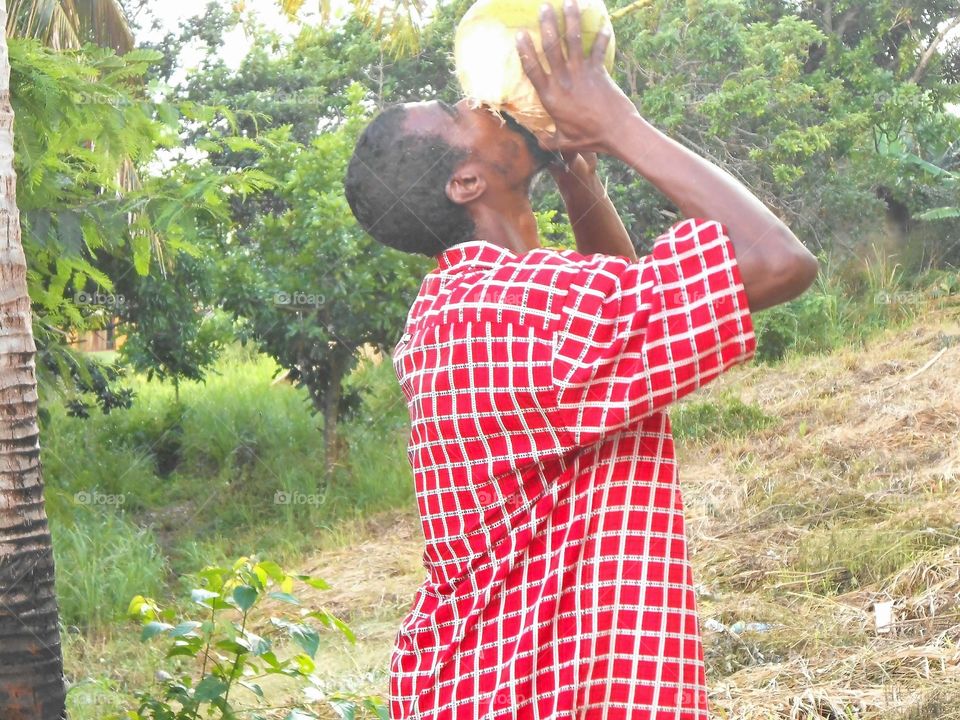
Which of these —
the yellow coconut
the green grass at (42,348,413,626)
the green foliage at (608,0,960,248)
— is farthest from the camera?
the green foliage at (608,0,960,248)

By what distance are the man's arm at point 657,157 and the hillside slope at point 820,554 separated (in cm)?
247

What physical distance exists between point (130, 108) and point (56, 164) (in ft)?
1.48

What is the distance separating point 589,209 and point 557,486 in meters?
0.42

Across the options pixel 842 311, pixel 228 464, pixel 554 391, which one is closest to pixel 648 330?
pixel 554 391

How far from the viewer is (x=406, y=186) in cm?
136

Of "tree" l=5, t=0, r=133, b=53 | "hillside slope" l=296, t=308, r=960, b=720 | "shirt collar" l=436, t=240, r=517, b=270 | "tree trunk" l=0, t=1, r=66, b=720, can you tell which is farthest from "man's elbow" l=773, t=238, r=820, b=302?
"tree" l=5, t=0, r=133, b=53

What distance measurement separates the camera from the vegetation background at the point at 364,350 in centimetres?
348

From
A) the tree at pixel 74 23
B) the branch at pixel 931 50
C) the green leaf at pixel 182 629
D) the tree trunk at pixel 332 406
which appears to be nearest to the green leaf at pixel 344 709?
the green leaf at pixel 182 629

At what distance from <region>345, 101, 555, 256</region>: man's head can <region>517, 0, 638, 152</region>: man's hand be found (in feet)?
0.46

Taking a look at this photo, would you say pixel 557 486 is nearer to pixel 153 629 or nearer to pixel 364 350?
pixel 153 629

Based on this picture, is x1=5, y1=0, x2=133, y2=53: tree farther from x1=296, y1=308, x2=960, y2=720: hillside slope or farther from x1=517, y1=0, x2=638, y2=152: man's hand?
x1=517, y1=0, x2=638, y2=152: man's hand

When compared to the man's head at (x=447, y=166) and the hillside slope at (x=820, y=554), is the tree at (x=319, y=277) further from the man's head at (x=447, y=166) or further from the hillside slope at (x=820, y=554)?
the man's head at (x=447, y=166)

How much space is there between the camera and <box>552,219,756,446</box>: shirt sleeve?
1.12m

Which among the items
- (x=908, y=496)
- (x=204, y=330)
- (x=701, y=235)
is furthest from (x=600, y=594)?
(x=204, y=330)
